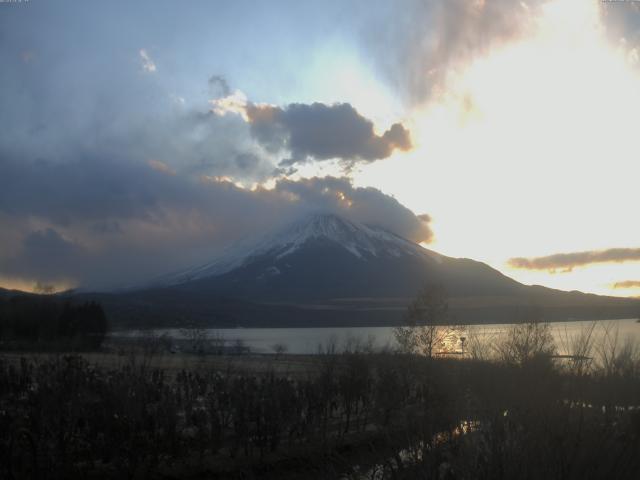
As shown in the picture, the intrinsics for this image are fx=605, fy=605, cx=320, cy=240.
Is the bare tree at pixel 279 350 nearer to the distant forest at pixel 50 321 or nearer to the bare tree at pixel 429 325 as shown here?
the bare tree at pixel 429 325

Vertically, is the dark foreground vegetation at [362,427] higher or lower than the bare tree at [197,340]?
higher

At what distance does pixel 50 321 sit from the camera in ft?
175

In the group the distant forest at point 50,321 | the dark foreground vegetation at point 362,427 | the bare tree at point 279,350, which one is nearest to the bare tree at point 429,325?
the bare tree at point 279,350

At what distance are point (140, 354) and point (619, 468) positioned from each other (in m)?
37.2

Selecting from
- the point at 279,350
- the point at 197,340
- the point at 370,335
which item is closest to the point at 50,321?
the point at 197,340

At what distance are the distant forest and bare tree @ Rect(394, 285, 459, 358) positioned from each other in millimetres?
25041

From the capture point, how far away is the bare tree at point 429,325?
136ft

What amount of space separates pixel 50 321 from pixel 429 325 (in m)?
33.3

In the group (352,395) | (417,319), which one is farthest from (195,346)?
(352,395)

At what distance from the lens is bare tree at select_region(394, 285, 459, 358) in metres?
41.4

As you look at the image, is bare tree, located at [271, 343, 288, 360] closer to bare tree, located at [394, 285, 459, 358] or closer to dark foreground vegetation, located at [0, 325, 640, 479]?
bare tree, located at [394, 285, 459, 358]

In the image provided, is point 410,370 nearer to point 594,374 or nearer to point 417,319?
point 594,374

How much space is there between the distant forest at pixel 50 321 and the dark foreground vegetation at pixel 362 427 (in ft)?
112

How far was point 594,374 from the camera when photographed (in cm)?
1115
